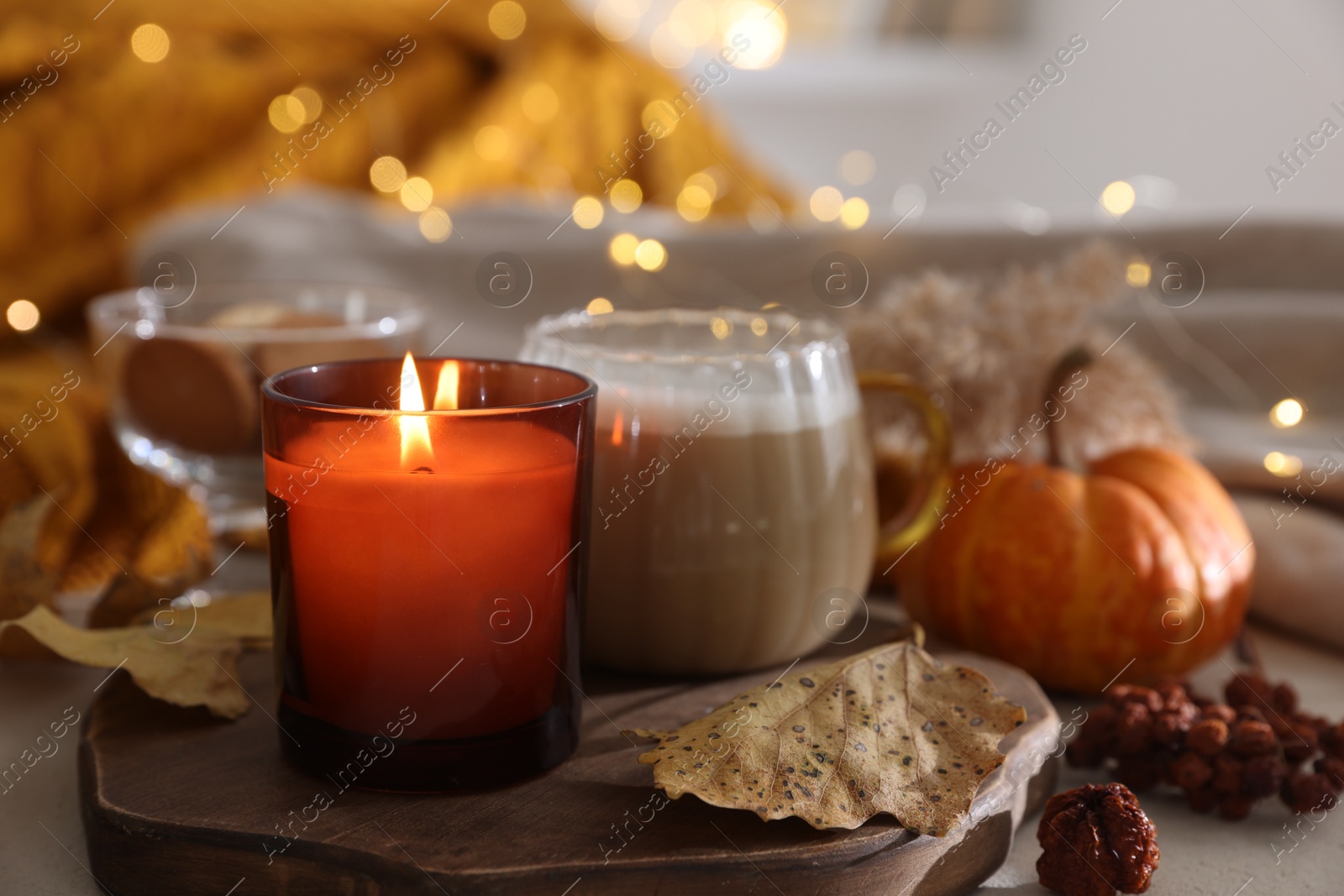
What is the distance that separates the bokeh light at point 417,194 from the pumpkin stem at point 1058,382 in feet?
3.40

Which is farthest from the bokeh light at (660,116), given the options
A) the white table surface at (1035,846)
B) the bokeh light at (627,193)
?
the white table surface at (1035,846)

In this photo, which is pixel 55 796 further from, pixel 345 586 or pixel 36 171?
pixel 36 171

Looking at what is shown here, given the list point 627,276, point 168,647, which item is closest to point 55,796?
point 168,647

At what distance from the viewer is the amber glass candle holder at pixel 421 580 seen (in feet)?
1.68

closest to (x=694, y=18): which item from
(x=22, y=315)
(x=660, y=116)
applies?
(x=660, y=116)

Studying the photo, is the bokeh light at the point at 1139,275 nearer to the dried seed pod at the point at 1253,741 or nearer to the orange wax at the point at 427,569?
the dried seed pod at the point at 1253,741

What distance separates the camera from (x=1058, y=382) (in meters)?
0.82

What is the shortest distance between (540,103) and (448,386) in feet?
4.31

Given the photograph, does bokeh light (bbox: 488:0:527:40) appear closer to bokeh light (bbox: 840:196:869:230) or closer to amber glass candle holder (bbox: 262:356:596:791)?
bokeh light (bbox: 840:196:869:230)

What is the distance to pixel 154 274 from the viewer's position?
1.34 meters

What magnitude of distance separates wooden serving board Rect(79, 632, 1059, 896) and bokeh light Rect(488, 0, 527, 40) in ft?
5.02

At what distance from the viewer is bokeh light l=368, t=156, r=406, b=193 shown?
5.63 ft

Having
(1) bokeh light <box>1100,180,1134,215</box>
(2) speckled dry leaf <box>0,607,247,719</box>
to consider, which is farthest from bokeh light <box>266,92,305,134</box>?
(1) bokeh light <box>1100,180,1134,215</box>

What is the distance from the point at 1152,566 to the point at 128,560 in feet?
2.39
